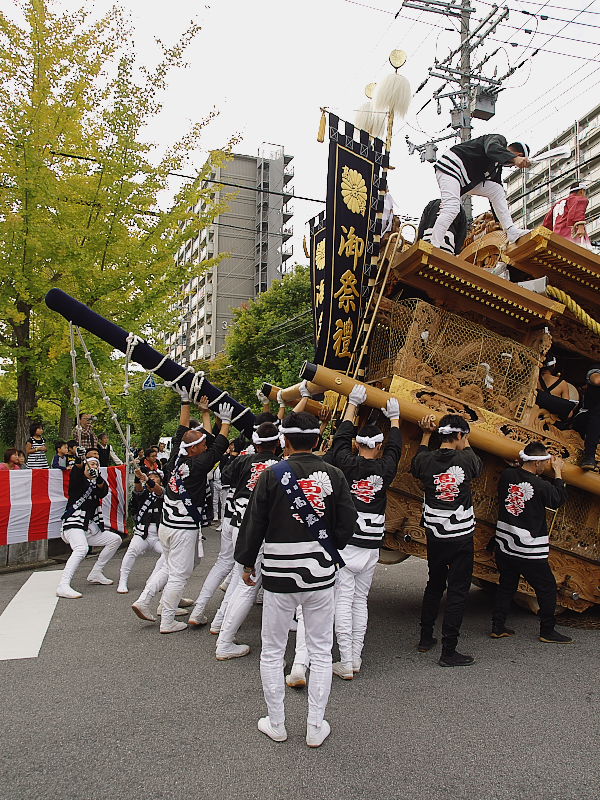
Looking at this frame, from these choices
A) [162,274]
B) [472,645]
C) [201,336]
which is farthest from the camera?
[201,336]

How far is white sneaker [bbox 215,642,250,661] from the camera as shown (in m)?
4.71

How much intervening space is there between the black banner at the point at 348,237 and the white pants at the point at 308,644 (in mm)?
2806

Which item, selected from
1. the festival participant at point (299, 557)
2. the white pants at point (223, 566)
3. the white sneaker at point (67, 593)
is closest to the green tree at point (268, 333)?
the white sneaker at point (67, 593)

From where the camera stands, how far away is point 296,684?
13.7ft

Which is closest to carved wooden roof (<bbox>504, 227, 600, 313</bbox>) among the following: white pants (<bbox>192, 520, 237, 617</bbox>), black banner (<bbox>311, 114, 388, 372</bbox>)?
black banner (<bbox>311, 114, 388, 372</bbox>)

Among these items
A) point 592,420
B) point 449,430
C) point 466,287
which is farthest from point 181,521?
point 592,420

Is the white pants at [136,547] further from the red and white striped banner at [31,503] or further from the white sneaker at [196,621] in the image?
the white sneaker at [196,621]

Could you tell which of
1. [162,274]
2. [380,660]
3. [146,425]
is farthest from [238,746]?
[146,425]

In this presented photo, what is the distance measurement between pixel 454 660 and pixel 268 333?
18.9 meters

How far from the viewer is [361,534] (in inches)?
184

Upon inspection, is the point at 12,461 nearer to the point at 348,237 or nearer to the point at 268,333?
the point at 348,237

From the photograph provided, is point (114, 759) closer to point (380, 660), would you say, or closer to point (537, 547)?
point (380, 660)

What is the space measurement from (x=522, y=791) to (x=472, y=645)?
2381 millimetres

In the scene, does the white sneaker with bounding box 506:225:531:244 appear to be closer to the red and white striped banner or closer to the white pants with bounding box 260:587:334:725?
the white pants with bounding box 260:587:334:725
